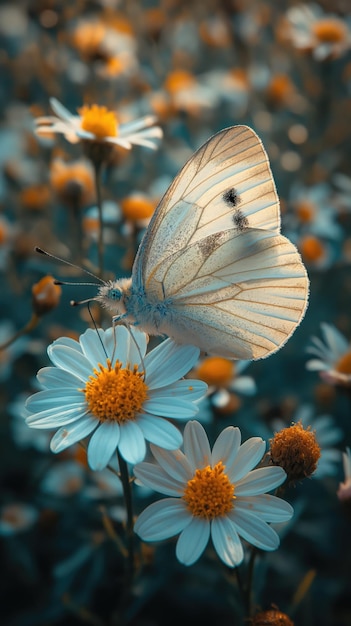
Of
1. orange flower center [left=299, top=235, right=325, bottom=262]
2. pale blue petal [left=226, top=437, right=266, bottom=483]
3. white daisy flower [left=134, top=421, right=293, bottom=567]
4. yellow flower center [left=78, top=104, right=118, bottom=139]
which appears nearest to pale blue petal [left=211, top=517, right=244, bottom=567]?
white daisy flower [left=134, top=421, right=293, bottom=567]

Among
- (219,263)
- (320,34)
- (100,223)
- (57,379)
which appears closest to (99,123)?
(100,223)

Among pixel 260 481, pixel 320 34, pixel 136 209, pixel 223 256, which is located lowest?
pixel 260 481

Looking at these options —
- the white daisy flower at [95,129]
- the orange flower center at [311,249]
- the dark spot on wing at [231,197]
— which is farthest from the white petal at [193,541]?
the orange flower center at [311,249]

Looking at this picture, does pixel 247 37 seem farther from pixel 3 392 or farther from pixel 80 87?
pixel 3 392

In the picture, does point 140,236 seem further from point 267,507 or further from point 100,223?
A: point 267,507

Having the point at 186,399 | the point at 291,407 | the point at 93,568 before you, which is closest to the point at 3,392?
the point at 93,568

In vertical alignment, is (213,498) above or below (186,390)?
below
